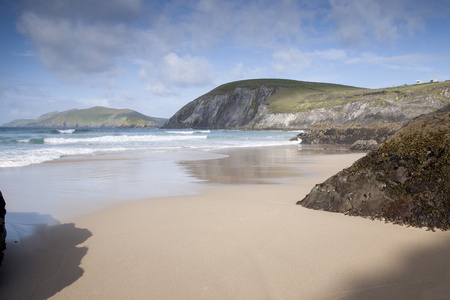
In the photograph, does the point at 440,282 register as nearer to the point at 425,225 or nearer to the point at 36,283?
the point at 425,225

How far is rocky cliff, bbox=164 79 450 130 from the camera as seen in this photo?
66062 mm

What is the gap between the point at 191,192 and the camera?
5863 millimetres

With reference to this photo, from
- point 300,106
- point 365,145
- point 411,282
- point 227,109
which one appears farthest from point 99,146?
point 227,109

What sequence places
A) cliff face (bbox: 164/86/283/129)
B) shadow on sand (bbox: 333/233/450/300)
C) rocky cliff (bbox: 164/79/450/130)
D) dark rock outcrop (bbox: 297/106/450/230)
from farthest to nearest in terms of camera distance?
cliff face (bbox: 164/86/283/129) → rocky cliff (bbox: 164/79/450/130) → dark rock outcrop (bbox: 297/106/450/230) → shadow on sand (bbox: 333/233/450/300)

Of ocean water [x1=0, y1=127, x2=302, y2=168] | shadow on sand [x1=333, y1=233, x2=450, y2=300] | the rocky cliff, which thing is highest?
the rocky cliff

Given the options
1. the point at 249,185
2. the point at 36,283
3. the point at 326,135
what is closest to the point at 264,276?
the point at 36,283

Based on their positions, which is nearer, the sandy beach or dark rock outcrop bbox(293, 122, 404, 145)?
the sandy beach

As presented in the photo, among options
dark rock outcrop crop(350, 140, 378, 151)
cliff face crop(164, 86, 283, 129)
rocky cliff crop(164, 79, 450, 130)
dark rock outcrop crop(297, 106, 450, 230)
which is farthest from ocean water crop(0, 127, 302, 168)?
cliff face crop(164, 86, 283, 129)

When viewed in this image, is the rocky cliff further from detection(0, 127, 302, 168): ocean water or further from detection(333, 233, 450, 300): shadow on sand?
detection(333, 233, 450, 300): shadow on sand

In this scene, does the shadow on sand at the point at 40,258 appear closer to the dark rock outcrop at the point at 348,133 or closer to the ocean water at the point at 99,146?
the ocean water at the point at 99,146

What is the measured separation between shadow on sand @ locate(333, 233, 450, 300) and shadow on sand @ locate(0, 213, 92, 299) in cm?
227

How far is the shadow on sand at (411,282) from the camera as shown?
209cm

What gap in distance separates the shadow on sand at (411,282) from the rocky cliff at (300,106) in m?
44.2

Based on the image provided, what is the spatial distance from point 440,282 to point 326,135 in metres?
24.4
